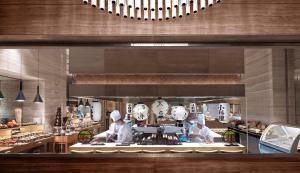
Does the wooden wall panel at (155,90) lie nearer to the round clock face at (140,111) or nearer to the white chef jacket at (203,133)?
the round clock face at (140,111)

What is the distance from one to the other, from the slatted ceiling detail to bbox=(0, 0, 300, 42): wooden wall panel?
409 cm

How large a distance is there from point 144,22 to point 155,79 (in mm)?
4393

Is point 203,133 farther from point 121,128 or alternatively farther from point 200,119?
point 121,128

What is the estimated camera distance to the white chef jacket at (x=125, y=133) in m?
6.00

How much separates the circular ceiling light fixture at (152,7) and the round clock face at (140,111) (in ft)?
13.4

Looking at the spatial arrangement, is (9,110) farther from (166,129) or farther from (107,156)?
(107,156)

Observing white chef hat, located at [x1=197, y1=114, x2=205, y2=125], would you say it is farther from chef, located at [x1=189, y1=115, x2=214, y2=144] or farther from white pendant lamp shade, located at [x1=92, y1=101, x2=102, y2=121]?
white pendant lamp shade, located at [x1=92, y1=101, x2=102, y2=121]

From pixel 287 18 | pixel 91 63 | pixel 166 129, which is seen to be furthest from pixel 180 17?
pixel 166 129

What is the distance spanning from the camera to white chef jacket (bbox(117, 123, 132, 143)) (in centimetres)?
600

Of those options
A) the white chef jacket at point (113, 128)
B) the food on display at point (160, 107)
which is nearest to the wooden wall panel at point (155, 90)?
the food on display at point (160, 107)

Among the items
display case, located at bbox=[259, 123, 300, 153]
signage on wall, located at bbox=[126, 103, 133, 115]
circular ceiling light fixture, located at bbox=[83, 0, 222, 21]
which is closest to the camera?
circular ceiling light fixture, located at bbox=[83, 0, 222, 21]

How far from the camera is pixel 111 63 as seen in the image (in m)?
5.91

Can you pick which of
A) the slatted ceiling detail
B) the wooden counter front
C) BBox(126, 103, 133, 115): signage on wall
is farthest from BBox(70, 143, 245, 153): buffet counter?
the wooden counter front

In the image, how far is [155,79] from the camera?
21.0 feet
